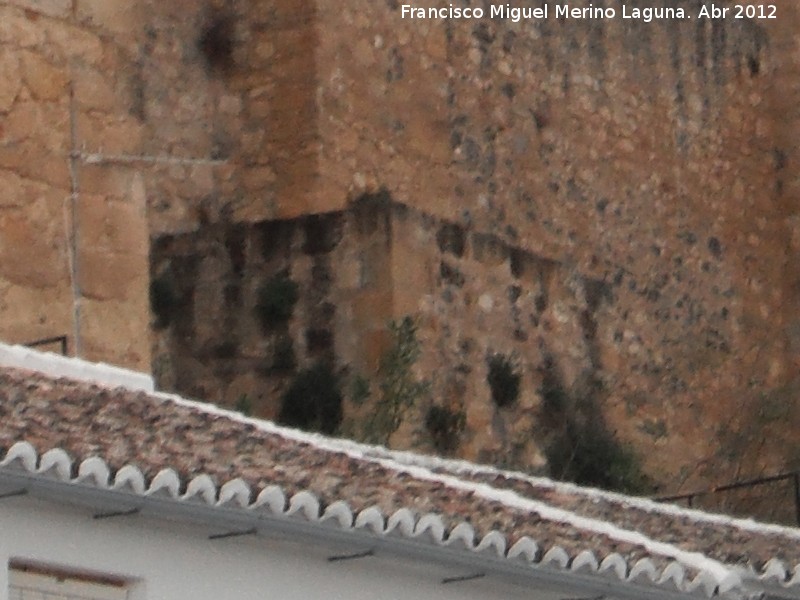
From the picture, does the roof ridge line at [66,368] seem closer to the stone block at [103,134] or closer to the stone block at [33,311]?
the stone block at [33,311]

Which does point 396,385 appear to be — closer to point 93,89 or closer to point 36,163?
point 93,89

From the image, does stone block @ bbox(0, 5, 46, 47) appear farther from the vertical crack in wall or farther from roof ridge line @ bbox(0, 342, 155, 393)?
roof ridge line @ bbox(0, 342, 155, 393)

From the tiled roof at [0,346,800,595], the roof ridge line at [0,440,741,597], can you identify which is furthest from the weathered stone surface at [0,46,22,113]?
the roof ridge line at [0,440,741,597]

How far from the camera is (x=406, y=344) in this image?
46.8 ft

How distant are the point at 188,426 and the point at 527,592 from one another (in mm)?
1321

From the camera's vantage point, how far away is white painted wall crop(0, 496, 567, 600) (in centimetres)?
826

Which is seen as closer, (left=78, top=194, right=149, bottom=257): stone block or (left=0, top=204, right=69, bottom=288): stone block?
(left=0, top=204, right=69, bottom=288): stone block

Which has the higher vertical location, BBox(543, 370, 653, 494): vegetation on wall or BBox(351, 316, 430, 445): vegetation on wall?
BBox(351, 316, 430, 445): vegetation on wall

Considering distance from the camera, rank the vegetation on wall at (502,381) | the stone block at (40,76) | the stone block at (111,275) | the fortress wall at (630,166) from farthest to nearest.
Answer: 1. the fortress wall at (630,166)
2. the vegetation on wall at (502,381)
3. the stone block at (111,275)
4. the stone block at (40,76)

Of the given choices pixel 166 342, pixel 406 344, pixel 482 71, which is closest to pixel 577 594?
pixel 406 344

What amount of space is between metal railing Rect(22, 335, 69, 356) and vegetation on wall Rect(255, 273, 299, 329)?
2978 millimetres

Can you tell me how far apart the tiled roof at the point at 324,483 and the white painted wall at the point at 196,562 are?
19 centimetres

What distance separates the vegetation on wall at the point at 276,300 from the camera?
14.7 metres

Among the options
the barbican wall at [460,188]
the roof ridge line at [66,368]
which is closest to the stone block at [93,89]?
the barbican wall at [460,188]
